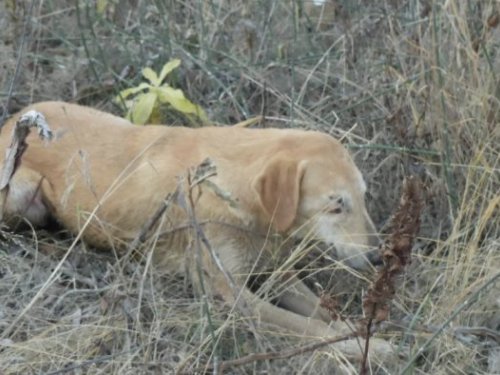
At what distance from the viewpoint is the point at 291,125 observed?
5.53 m

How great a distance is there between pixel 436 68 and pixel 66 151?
5.89 feet

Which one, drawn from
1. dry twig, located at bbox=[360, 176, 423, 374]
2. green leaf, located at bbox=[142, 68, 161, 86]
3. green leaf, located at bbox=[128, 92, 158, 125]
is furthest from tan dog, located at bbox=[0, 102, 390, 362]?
dry twig, located at bbox=[360, 176, 423, 374]

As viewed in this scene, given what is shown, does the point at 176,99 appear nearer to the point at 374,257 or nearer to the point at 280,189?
the point at 280,189

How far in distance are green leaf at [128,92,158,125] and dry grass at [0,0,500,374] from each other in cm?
32

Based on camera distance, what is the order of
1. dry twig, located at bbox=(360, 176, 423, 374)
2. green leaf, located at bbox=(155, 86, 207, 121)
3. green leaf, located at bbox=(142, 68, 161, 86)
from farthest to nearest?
green leaf, located at bbox=(142, 68, 161, 86)
green leaf, located at bbox=(155, 86, 207, 121)
dry twig, located at bbox=(360, 176, 423, 374)

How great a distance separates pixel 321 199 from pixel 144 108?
1.39 m

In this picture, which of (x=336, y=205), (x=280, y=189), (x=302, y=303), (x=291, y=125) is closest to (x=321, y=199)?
(x=336, y=205)

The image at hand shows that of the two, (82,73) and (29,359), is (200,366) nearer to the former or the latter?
(29,359)

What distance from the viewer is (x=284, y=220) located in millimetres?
4355

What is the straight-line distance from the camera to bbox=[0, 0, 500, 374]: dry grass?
165 inches

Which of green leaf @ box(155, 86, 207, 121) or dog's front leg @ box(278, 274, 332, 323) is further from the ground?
green leaf @ box(155, 86, 207, 121)

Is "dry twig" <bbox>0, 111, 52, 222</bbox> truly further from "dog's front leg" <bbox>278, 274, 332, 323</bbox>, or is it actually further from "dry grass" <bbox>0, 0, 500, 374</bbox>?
"dog's front leg" <bbox>278, 274, 332, 323</bbox>

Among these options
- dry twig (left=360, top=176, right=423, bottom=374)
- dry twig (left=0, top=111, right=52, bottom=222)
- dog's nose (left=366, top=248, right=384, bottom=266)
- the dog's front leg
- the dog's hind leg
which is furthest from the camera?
the dog's hind leg

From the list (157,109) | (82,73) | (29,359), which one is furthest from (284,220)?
(82,73)
